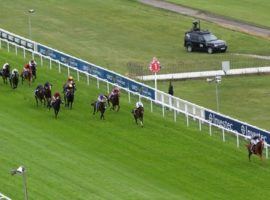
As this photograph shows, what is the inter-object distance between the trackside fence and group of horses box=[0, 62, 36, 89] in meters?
3.00

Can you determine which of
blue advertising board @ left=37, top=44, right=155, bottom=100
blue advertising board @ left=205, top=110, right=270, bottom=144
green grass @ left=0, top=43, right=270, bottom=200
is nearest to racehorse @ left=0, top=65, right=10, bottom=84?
green grass @ left=0, top=43, right=270, bottom=200

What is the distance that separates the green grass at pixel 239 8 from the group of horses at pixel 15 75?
3018 centimetres

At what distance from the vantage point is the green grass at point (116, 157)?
128ft

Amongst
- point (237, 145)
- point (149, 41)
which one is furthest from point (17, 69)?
point (149, 41)

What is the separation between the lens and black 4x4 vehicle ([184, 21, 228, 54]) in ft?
240

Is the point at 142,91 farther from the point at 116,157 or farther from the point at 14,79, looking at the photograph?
the point at 116,157

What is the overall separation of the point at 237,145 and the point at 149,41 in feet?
99.8

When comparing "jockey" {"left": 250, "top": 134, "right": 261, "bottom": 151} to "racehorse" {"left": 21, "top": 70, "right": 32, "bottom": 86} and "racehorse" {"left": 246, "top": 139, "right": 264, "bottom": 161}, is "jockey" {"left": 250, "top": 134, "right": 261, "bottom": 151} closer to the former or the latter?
"racehorse" {"left": 246, "top": 139, "right": 264, "bottom": 161}

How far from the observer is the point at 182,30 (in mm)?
79500

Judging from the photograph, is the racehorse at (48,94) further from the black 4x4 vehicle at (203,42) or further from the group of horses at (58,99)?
the black 4x4 vehicle at (203,42)

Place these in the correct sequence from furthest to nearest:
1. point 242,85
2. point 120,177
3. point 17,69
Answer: point 242,85 → point 17,69 → point 120,177

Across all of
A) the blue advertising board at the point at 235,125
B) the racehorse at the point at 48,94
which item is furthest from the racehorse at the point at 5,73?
the blue advertising board at the point at 235,125

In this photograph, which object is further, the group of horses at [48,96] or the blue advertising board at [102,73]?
the blue advertising board at [102,73]

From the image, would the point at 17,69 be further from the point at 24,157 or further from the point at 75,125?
the point at 24,157
